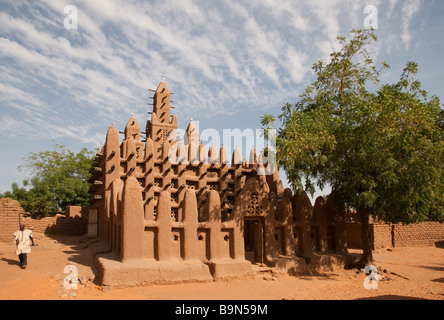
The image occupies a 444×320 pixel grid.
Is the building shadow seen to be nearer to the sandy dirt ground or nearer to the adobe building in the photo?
the sandy dirt ground

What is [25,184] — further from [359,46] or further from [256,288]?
[359,46]

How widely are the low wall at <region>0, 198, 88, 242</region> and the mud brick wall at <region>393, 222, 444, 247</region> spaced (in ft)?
68.8

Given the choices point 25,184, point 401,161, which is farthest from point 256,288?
point 25,184

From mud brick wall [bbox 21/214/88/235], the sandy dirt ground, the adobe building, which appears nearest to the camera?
the sandy dirt ground

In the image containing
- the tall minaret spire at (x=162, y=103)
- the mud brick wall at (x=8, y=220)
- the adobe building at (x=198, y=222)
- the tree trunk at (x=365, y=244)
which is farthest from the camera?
the tall minaret spire at (x=162, y=103)

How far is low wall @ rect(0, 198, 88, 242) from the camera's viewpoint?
16.4 m

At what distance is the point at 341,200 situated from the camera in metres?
14.1

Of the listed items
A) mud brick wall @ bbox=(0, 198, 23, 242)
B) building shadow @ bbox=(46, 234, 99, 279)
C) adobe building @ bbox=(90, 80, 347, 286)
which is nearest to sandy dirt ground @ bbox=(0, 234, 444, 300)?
building shadow @ bbox=(46, 234, 99, 279)

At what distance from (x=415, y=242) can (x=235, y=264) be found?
16.8 metres

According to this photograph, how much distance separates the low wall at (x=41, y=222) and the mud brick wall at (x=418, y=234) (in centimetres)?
2096

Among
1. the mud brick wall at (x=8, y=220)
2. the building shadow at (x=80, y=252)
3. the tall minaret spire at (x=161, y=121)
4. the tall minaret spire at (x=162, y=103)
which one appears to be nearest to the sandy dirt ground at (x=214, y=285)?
the building shadow at (x=80, y=252)

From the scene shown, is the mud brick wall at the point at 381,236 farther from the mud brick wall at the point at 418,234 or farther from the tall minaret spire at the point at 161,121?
the tall minaret spire at the point at 161,121

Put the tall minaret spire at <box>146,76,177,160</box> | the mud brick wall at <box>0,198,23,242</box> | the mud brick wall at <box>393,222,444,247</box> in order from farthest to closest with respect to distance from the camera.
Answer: the tall minaret spire at <box>146,76,177,160</box> → the mud brick wall at <box>393,222,444,247</box> → the mud brick wall at <box>0,198,23,242</box>

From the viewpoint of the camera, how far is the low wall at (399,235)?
2059 centimetres
